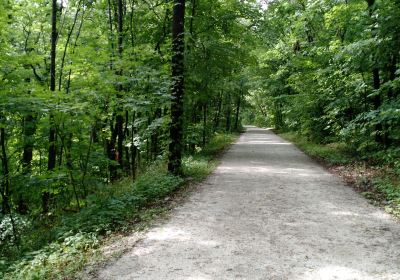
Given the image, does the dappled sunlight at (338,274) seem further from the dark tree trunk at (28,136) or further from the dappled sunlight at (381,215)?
the dark tree trunk at (28,136)

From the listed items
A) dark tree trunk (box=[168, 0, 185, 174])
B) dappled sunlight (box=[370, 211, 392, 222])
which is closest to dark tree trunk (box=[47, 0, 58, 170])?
dark tree trunk (box=[168, 0, 185, 174])

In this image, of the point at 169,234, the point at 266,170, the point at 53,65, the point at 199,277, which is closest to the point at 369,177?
the point at 266,170

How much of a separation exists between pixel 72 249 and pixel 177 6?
7396mm

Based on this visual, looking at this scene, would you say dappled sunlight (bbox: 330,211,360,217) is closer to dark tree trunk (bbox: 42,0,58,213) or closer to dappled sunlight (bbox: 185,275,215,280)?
dappled sunlight (bbox: 185,275,215,280)

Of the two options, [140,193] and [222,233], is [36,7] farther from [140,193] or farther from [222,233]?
[222,233]

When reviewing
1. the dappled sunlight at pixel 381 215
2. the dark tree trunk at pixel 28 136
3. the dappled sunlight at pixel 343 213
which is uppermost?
the dark tree trunk at pixel 28 136

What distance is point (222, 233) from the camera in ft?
18.4

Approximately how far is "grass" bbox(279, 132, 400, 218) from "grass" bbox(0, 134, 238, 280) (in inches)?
176

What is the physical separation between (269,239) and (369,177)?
5507 millimetres

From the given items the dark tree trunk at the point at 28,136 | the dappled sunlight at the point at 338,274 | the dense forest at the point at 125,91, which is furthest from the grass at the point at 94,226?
the dappled sunlight at the point at 338,274

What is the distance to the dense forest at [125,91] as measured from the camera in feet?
23.0

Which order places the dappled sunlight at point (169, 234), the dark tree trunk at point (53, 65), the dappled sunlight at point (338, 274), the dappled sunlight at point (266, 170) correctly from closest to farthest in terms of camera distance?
the dappled sunlight at point (338, 274) → the dappled sunlight at point (169, 234) → the dark tree trunk at point (53, 65) → the dappled sunlight at point (266, 170)

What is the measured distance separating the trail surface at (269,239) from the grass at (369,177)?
1.08 feet

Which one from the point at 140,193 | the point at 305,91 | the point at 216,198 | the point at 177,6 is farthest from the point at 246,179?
the point at 305,91
